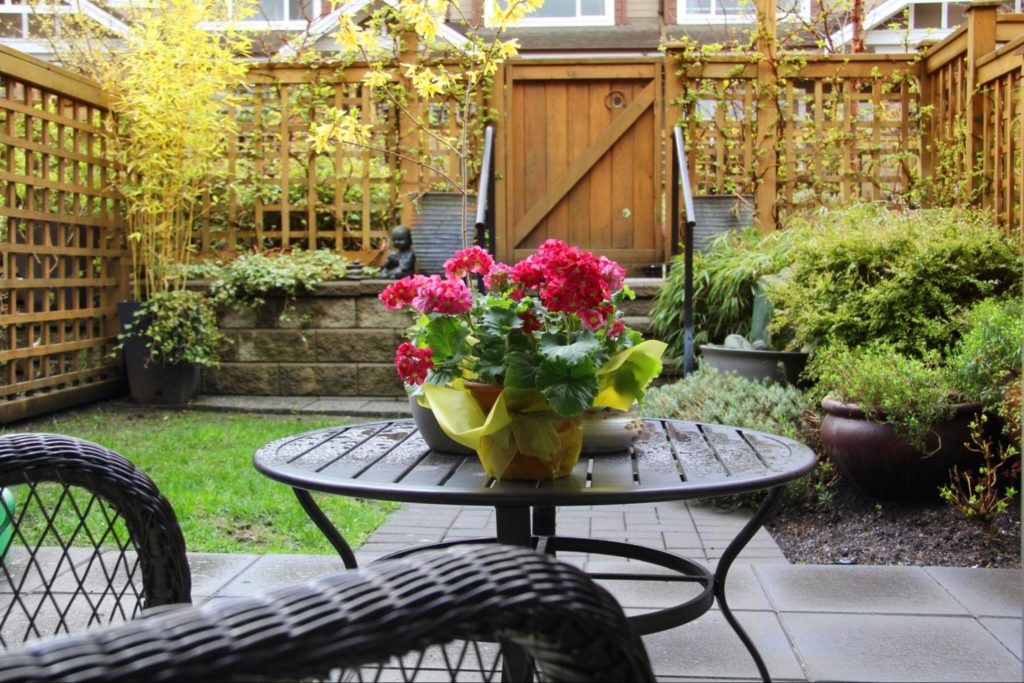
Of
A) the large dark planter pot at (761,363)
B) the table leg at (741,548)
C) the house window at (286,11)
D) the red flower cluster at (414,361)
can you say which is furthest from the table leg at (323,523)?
the house window at (286,11)

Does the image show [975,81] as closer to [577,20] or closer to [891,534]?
[891,534]

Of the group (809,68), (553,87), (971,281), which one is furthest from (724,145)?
(971,281)

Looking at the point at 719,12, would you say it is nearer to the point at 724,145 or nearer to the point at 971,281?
the point at 724,145

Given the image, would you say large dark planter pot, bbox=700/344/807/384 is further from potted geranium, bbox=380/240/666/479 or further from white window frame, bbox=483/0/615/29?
white window frame, bbox=483/0/615/29

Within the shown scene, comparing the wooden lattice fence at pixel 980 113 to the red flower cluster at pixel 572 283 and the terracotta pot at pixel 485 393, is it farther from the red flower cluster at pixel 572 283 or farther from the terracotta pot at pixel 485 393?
the terracotta pot at pixel 485 393

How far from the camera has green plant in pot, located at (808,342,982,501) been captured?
3178 millimetres

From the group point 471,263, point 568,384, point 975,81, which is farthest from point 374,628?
point 975,81

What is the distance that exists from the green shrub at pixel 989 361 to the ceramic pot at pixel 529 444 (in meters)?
2.10

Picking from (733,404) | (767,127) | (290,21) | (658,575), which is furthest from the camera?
(290,21)

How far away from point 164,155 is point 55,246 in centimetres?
84

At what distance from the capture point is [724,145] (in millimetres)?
6879

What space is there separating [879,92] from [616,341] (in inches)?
229

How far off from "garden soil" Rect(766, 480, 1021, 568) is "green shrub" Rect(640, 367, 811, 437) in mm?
366

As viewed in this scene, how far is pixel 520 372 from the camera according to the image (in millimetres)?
1426
